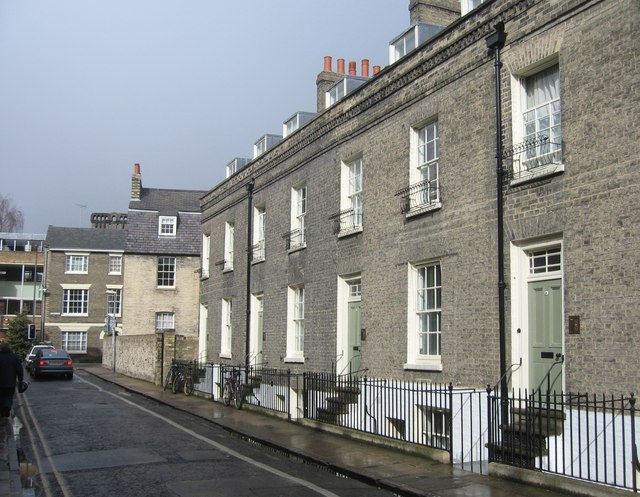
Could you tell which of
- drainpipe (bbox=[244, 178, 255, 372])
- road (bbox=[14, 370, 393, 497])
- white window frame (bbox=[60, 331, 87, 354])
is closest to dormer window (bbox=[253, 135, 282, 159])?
drainpipe (bbox=[244, 178, 255, 372])

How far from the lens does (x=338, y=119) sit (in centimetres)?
1781

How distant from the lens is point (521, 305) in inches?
450

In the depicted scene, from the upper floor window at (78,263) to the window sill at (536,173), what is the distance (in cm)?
4707

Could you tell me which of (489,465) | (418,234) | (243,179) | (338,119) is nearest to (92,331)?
(243,179)

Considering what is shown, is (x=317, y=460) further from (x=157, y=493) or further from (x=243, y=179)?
(x=243, y=179)

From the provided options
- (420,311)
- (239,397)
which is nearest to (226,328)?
(239,397)

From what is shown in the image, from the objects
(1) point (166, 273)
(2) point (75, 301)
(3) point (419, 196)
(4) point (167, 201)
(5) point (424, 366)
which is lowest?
(5) point (424, 366)

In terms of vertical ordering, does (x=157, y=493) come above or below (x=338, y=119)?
below

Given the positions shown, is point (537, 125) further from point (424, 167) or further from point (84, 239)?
point (84, 239)

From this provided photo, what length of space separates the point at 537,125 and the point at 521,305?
9.79 feet

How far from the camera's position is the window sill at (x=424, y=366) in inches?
522

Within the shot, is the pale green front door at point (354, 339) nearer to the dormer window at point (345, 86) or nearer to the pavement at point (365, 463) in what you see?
the pavement at point (365, 463)

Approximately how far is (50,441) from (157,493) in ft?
19.1

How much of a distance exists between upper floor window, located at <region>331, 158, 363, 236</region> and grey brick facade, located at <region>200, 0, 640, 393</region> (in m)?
0.21
